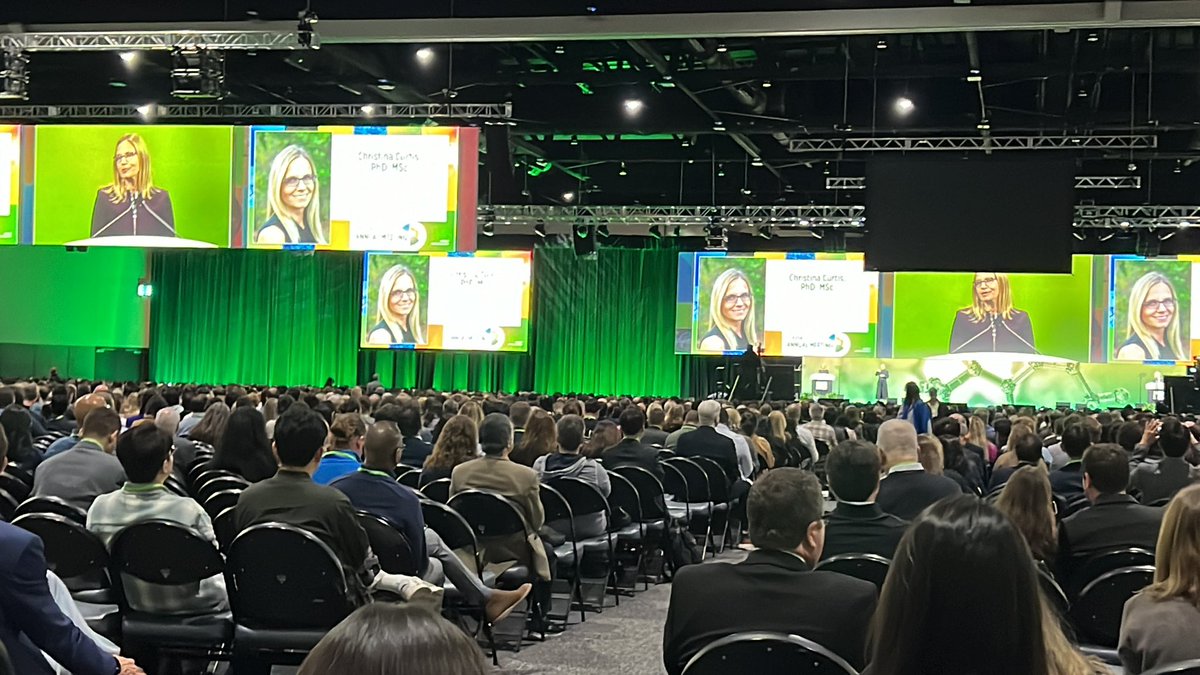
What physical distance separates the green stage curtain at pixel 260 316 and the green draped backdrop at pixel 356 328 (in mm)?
22

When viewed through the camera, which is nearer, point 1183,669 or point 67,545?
point 1183,669

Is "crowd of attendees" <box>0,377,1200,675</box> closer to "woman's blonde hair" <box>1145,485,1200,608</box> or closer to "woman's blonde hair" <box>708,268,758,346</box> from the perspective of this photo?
"woman's blonde hair" <box>1145,485,1200,608</box>

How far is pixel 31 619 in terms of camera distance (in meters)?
3.11

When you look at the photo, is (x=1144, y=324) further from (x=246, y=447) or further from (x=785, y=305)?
(x=246, y=447)

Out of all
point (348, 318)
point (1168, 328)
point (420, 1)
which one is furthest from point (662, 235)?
point (420, 1)

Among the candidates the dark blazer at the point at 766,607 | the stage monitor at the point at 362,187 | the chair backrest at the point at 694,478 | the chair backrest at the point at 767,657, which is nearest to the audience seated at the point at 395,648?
the chair backrest at the point at 767,657

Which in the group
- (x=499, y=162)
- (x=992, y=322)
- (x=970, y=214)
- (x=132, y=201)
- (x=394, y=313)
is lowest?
(x=394, y=313)

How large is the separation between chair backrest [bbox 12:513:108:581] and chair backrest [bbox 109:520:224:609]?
0.18ft

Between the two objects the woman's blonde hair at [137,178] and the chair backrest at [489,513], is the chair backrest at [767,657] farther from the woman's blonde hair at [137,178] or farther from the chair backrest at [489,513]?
the woman's blonde hair at [137,178]

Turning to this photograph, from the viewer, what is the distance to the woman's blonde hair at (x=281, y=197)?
14484 millimetres

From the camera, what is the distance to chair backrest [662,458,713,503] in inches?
390

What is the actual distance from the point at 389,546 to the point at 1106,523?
280 centimetres

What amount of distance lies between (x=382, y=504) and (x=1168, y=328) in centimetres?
1938

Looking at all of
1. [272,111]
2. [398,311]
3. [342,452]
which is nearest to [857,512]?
[342,452]
